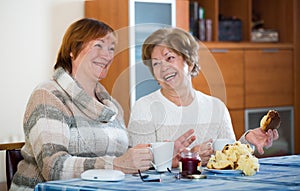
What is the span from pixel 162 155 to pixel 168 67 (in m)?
0.72

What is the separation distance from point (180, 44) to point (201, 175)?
3.16 ft

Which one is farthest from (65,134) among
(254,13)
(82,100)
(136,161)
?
(254,13)

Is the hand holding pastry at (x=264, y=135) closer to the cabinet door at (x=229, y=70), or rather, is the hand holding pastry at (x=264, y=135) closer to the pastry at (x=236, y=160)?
the pastry at (x=236, y=160)

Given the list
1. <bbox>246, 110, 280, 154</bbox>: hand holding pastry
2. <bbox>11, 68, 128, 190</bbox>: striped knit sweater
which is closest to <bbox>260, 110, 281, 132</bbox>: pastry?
<bbox>246, 110, 280, 154</bbox>: hand holding pastry

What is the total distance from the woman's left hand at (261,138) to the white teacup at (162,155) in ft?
1.63

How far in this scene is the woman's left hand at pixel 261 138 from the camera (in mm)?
2811

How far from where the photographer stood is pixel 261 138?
2.83 meters

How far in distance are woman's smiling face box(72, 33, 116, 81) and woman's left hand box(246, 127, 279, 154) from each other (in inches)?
27.9

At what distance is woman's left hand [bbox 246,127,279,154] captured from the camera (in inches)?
111

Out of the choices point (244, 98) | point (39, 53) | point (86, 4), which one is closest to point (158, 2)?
point (86, 4)

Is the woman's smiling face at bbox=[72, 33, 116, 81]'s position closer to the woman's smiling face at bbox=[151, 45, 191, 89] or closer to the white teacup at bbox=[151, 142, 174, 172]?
the woman's smiling face at bbox=[151, 45, 191, 89]

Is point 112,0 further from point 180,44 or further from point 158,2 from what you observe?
point 180,44

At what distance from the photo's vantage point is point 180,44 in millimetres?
3146

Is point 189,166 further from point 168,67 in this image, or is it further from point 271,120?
point 168,67
